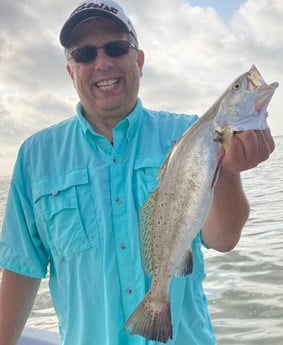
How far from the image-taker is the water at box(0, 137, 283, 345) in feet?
17.2

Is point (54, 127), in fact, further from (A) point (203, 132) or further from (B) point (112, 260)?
(A) point (203, 132)

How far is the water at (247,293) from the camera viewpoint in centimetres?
525

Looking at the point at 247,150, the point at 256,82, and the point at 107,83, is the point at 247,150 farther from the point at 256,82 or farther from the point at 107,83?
the point at 107,83

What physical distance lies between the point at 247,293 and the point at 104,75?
4465 mm

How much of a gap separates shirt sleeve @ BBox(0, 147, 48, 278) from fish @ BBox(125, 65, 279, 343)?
0.80 meters

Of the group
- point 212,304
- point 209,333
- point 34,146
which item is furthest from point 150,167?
point 212,304

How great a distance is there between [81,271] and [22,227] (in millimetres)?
Result: 464

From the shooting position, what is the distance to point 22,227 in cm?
274

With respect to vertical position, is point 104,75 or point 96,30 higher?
point 96,30

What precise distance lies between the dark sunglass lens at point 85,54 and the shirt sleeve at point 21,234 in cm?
65

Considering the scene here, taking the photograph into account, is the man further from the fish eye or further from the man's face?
the fish eye

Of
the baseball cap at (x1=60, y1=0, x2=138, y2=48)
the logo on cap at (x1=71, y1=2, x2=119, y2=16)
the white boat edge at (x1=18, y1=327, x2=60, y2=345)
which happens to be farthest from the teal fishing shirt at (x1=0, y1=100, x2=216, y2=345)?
the white boat edge at (x1=18, y1=327, x2=60, y2=345)

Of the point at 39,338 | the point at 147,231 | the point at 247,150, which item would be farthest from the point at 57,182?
the point at 39,338

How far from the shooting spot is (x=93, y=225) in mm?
2541
